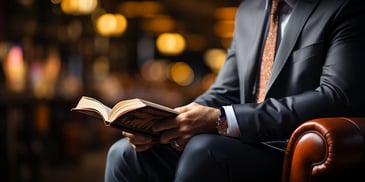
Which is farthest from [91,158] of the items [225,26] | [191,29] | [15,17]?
[191,29]

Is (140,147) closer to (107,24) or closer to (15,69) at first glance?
(15,69)

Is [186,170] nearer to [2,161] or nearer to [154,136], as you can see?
[154,136]

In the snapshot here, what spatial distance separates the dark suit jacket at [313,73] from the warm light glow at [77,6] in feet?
19.5

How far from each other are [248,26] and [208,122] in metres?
Result: 0.44

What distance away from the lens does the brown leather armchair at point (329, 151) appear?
4.47ft

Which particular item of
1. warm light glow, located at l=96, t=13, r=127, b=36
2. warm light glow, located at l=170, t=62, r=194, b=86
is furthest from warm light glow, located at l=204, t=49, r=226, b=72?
warm light glow, located at l=96, t=13, r=127, b=36

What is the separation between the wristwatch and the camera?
157cm

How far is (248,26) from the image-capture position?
1900 mm

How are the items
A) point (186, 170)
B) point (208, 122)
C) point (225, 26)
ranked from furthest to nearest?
point (225, 26)
point (208, 122)
point (186, 170)

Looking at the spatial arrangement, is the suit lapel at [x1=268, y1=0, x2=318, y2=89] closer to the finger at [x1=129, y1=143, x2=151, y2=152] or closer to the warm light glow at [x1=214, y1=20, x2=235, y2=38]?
the finger at [x1=129, y1=143, x2=151, y2=152]

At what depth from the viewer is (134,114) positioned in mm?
1528

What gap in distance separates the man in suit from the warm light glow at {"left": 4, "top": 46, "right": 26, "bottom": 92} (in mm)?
3497

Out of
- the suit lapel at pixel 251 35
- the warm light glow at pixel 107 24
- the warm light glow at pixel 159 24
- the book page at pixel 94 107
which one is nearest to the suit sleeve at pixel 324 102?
the suit lapel at pixel 251 35

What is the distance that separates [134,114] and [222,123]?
0.24m
